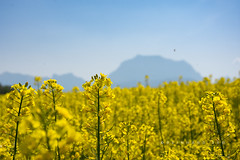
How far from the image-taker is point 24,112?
10.9 feet

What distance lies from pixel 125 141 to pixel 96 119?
1.35 meters

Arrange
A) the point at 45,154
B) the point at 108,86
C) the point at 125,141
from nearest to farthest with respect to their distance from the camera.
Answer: the point at 45,154, the point at 108,86, the point at 125,141

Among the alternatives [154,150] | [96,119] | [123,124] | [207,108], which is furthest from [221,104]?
Answer: [154,150]

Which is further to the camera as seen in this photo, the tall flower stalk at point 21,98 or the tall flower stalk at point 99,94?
the tall flower stalk at point 99,94

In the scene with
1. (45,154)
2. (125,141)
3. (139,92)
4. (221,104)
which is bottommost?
(125,141)

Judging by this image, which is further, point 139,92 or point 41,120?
point 139,92

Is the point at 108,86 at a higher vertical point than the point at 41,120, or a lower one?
higher

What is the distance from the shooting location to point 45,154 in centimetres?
167

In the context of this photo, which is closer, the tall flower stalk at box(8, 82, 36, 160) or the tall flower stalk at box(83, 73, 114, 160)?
the tall flower stalk at box(8, 82, 36, 160)

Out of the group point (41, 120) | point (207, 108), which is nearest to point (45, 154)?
point (41, 120)

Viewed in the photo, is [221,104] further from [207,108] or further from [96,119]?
[96,119]

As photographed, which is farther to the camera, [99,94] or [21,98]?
[99,94]

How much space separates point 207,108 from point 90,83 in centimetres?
310

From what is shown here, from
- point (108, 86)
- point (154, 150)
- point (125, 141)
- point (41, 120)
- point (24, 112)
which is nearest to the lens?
point (41, 120)
